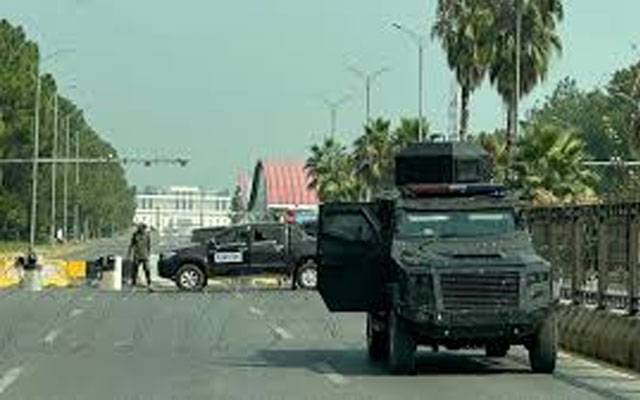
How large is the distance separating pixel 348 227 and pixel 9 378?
499 centimetres

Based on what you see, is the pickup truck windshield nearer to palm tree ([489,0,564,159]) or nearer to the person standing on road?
the person standing on road

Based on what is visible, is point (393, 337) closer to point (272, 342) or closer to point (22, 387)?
point (22, 387)

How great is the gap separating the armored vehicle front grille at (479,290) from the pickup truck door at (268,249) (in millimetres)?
27845

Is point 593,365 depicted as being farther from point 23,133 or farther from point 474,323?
point 23,133

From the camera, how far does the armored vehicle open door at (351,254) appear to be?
20.5 metres

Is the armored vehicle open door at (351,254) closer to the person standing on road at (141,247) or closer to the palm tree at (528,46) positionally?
the person standing on road at (141,247)

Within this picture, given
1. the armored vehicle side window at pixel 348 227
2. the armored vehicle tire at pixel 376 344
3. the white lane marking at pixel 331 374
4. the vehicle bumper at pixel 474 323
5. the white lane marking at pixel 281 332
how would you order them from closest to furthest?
the white lane marking at pixel 331 374 → the vehicle bumper at pixel 474 323 → the armored vehicle side window at pixel 348 227 → the armored vehicle tire at pixel 376 344 → the white lane marking at pixel 281 332

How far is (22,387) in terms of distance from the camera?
17406 millimetres

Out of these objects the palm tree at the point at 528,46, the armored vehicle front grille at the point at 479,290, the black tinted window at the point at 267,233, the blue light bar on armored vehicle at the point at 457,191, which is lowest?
the armored vehicle front grille at the point at 479,290

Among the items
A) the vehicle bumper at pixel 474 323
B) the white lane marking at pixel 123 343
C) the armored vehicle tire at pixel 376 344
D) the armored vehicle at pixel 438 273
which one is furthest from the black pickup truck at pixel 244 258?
the vehicle bumper at pixel 474 323

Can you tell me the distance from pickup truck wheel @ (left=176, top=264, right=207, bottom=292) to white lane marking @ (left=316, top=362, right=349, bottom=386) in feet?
85.9

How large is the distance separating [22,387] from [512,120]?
50.0 m

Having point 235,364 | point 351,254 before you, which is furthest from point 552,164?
point 235,364

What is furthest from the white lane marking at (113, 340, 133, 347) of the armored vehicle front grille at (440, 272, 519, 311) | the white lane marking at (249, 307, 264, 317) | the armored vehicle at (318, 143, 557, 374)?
the white lane marking at (249, 307, 264, 317)
